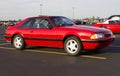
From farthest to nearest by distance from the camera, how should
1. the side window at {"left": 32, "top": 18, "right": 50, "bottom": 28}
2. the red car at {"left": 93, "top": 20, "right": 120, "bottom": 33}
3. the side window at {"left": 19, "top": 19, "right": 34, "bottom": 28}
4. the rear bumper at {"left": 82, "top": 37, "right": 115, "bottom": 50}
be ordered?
the red car at {"left": 93, "top": 20, "right": 120, "bottom": 33}
the side window at {"left": 19, "top": 19, "right": 34, "bottom": 28}
the side window at {"left": 32, "top": 18, "right": 50, "bottom": 28}
the rear bumper at {"left": 82, "top": 37, "right": 115, "bottom": 50}

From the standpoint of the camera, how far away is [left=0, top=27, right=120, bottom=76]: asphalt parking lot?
23.0 feet

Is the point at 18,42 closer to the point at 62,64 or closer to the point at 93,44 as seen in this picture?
the point at 93,44

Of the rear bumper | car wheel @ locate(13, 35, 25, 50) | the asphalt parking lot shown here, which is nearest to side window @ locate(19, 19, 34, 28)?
car wheel @ locate(13, 35, 25, 50)

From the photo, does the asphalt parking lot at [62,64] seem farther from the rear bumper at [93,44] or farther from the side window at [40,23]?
the side window at [40,23]

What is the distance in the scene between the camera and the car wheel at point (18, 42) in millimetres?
11548

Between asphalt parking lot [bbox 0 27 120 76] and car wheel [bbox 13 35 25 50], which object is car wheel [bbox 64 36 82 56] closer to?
asphalt parking lot [bbox 0 27 120 76]

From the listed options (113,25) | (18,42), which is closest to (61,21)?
(18,42)

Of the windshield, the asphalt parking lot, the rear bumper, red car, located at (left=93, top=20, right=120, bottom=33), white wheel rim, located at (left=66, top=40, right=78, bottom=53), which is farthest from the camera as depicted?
red car, located at (left=93, top=20, right=120, bottom=33)

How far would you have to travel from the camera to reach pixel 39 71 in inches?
284

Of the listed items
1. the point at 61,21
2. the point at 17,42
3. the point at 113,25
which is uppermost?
the point at 61,21

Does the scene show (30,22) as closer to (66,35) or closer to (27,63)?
(66,35)

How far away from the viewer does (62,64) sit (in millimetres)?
8203

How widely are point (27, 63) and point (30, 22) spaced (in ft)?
10.7

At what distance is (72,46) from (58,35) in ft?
2.28
